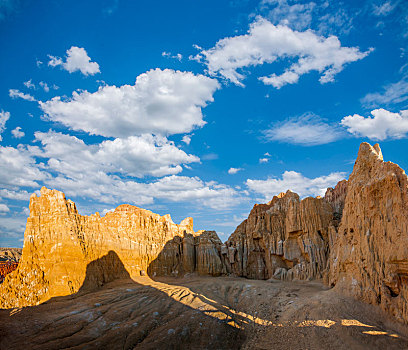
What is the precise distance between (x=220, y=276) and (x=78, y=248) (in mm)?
21594

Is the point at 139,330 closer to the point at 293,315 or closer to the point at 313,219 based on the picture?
the point at 293,315

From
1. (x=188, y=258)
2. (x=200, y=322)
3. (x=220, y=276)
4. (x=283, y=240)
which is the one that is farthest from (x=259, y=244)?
(x=200, y=322)

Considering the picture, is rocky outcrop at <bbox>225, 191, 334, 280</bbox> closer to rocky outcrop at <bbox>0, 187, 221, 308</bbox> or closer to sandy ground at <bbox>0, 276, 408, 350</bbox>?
rocky outcrop at <bbox>0, 187, 221, 308</bbox>

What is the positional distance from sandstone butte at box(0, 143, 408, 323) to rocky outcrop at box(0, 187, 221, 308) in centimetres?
10

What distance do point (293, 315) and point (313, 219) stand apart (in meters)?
17.4

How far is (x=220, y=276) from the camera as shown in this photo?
4097cm

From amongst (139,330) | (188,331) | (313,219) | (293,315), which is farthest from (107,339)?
(313,219)

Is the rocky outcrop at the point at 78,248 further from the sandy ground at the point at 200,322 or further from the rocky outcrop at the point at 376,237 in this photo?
the rocky outcrop at the point at 376,237

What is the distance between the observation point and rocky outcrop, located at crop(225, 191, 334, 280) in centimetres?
3472

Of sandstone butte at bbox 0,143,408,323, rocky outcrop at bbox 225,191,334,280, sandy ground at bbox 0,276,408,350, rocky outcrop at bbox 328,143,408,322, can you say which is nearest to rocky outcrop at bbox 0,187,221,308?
sandstone butte at bbox 0,143,408,323

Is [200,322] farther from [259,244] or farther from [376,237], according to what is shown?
[259,244]

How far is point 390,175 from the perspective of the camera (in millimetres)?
18797

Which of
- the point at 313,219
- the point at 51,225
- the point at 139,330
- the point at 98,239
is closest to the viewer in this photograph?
the point at 139,330

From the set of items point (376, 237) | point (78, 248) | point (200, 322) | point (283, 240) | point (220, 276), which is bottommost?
point (200, 322)
